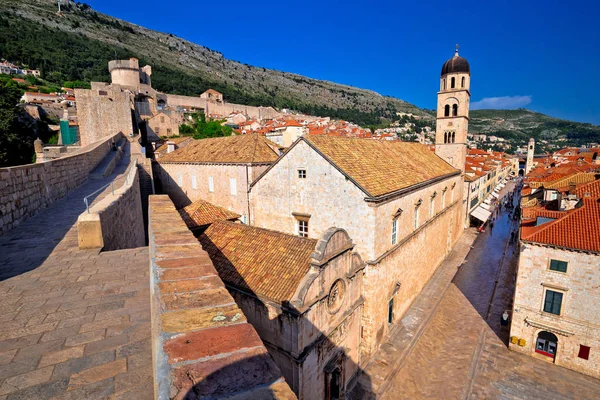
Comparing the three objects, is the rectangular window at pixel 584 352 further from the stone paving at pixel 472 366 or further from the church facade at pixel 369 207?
the church facade at pixel 369 207

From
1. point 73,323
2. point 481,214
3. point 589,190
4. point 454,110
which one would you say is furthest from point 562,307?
point 481,214

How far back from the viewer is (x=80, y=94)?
3378cm

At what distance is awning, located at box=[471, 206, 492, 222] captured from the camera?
3447 centimetres

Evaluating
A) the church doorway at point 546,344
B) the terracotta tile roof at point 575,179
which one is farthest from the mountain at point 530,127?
the church doorway at point 546,344

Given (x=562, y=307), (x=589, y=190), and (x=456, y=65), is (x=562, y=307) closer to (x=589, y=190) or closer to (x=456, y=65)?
(x=589, y=190)

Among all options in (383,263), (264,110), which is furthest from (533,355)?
(264,110)

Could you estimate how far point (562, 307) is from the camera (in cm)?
1283

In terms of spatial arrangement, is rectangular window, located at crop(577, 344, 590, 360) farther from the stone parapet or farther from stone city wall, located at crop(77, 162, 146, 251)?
stone city wall, located at crop(77, 162, 146, 251)

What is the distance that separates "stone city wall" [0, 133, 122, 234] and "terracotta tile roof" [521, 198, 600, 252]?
1771 cm

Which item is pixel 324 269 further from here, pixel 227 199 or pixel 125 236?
pixel 227 199

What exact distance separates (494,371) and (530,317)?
119 inches

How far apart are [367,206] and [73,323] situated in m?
10.6

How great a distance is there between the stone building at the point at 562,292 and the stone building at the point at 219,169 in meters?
14.6

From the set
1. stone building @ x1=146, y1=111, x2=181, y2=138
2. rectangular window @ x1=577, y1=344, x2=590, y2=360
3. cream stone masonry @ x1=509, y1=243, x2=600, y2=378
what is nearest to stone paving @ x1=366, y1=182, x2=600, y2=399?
cream stone masonry @ x1=509, y1=243, x2=600, y2=378
